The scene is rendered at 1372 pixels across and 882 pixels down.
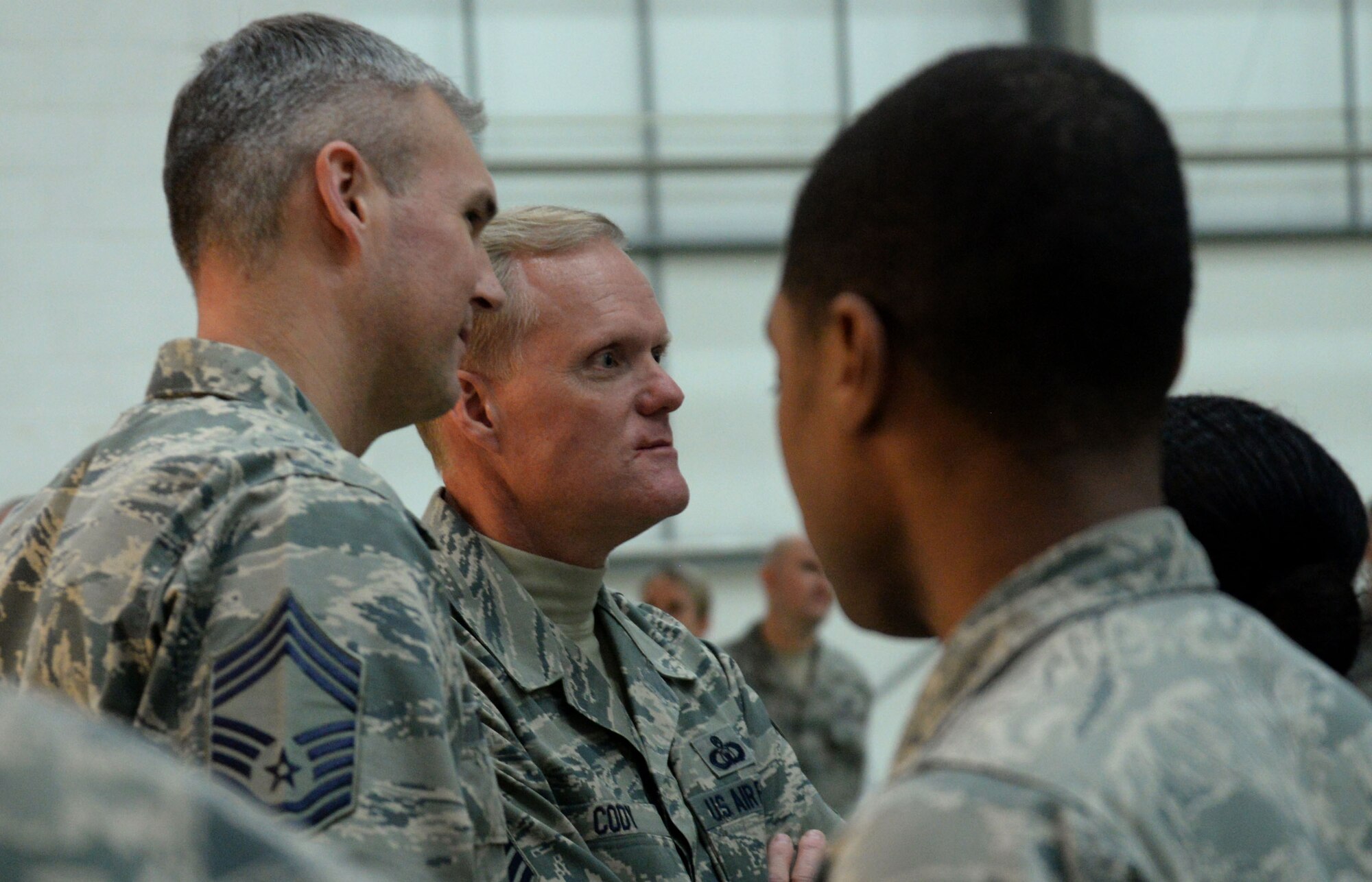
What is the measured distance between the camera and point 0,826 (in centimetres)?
43

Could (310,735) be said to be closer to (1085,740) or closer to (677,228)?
(1085,740)

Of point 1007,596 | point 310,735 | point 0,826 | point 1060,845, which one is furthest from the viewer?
point 310,735

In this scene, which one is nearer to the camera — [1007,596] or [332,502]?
[1007,596]

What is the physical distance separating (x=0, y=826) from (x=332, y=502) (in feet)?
2.63

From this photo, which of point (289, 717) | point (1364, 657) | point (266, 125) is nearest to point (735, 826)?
point (1364, 657)

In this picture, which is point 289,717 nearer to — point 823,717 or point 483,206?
point 483,206

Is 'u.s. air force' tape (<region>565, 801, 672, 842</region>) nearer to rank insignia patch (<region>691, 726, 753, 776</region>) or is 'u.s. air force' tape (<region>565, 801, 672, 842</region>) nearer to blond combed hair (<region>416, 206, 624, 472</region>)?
rank insignia patch (<region>691, 726, 753, 776</region>)

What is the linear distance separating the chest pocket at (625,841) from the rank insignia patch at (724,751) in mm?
165

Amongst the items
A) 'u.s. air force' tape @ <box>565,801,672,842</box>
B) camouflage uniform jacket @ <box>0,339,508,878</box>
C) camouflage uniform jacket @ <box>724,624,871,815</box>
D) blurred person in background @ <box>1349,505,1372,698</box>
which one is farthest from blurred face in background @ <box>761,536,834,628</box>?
camouflage uniform jacket @ <box>0,339,508,878</box>

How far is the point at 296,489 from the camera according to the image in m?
1.23

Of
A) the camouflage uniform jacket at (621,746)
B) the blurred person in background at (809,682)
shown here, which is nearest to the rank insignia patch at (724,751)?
the camouflage uniform jacket at (621,746)

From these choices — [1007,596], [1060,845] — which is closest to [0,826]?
[1060,845]

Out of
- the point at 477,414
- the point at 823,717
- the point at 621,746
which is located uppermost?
the point at 477,414

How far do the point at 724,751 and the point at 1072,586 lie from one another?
3.64 feet
